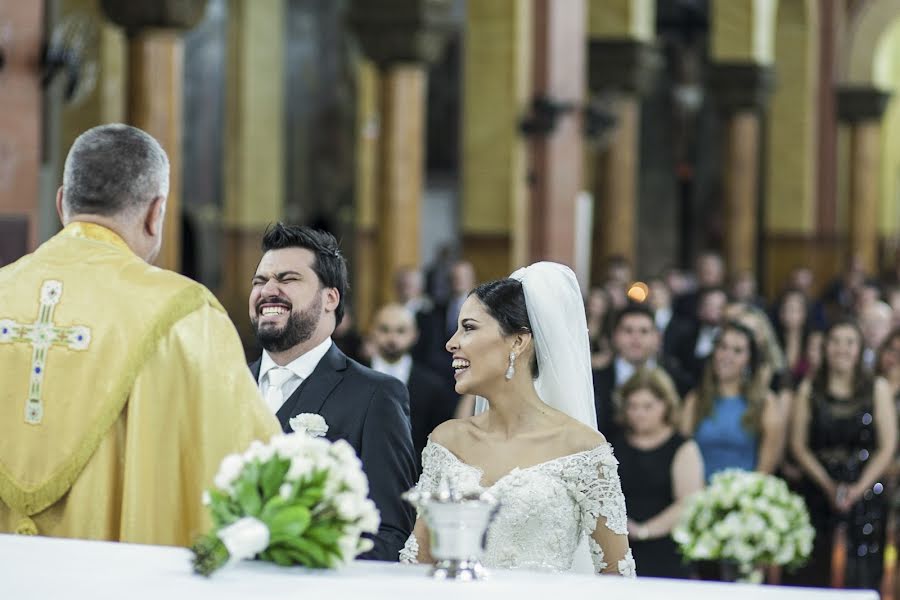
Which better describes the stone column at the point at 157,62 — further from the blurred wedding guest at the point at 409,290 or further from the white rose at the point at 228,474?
the white rose at the point at 228,474

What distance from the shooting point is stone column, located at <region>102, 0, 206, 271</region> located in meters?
12.1

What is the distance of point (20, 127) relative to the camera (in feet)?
32.3

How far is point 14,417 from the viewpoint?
4133mm

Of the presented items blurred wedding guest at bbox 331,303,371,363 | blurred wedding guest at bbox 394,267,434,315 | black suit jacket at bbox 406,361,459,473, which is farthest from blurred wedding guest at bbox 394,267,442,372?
black suit jacket at bbox 406,361,459,473

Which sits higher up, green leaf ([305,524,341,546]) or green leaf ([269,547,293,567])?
green leaf ([305,524,341,546])

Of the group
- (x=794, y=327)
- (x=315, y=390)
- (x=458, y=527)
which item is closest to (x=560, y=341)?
(x=315, y=390)

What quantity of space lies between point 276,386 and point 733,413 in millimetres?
4739

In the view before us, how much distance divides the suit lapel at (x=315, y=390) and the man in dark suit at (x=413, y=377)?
388cm

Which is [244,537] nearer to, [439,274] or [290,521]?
[290,521]

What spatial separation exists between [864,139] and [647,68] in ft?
35.9

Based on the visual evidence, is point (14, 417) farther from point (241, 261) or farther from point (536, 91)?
point (241, 261)

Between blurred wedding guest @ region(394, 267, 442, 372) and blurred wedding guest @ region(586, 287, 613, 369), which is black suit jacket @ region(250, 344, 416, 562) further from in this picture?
blurred wedding guest @ region(394, 267, 442, 372)

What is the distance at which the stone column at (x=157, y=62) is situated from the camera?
1209 centimetres

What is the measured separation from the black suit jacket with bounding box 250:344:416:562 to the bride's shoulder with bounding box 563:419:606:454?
0.44m
